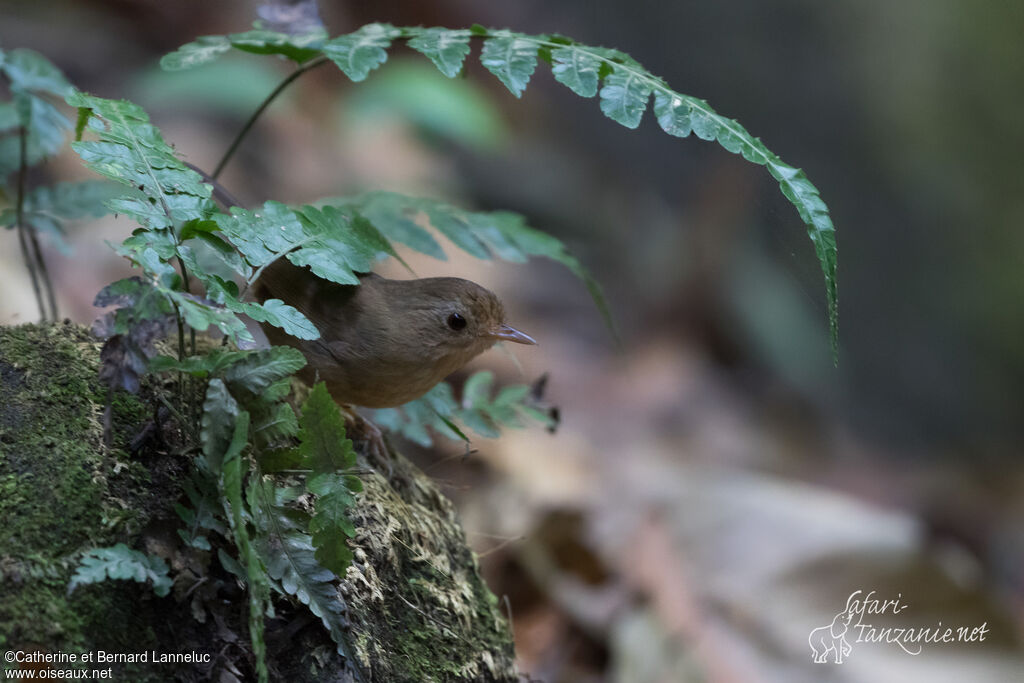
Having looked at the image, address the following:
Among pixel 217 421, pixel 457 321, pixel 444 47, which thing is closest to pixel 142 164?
pixel 217 421

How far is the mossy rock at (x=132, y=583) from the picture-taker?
1849 mm

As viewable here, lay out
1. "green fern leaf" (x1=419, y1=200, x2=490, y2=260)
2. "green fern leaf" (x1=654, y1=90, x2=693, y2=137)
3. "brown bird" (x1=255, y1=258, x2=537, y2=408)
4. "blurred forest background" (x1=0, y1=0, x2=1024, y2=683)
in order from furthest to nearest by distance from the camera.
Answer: "blurred forest background" (x1=0, y1=0, x2=1024, y2=683), "green fern leaf" (x1=419, y1=200, x2=490, y2=260), "brown bird" (x1=255, y1=258, x2=537, y2=408), "green fern leaf" (x1=654, y1=90, x2=693, y2=137)

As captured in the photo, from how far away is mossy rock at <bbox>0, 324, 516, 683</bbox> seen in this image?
185 centimetres

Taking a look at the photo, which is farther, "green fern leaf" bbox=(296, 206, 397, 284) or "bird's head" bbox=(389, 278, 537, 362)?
"bird's head" bbox=(389, 278, 537, 362)

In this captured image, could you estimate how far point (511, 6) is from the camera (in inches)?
409

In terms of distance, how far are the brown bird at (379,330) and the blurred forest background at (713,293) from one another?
583 millimetres

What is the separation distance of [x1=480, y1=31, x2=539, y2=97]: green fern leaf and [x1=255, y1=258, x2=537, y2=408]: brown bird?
2.83ft

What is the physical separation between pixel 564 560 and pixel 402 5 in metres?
6.22

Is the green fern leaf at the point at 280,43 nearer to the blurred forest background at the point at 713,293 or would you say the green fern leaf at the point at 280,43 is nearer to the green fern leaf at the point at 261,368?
the blurred forest background at the point at 713,293

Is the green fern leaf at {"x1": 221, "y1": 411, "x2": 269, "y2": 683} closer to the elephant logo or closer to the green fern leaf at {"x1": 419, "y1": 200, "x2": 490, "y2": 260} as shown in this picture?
the green fern leaf at {"x1": 419, "y1": 200, "x2": 490, "y2": 260}

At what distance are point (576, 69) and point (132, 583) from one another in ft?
5.36

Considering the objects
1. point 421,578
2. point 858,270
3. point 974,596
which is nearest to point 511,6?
point 858,270

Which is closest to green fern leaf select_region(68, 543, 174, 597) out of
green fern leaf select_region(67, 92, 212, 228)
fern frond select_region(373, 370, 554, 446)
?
green fern leaf select_region(67, 92, 212, 228)

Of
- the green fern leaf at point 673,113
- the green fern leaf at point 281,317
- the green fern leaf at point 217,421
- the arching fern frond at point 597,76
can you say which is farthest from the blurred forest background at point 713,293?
the green fern leaf at point 217,421
